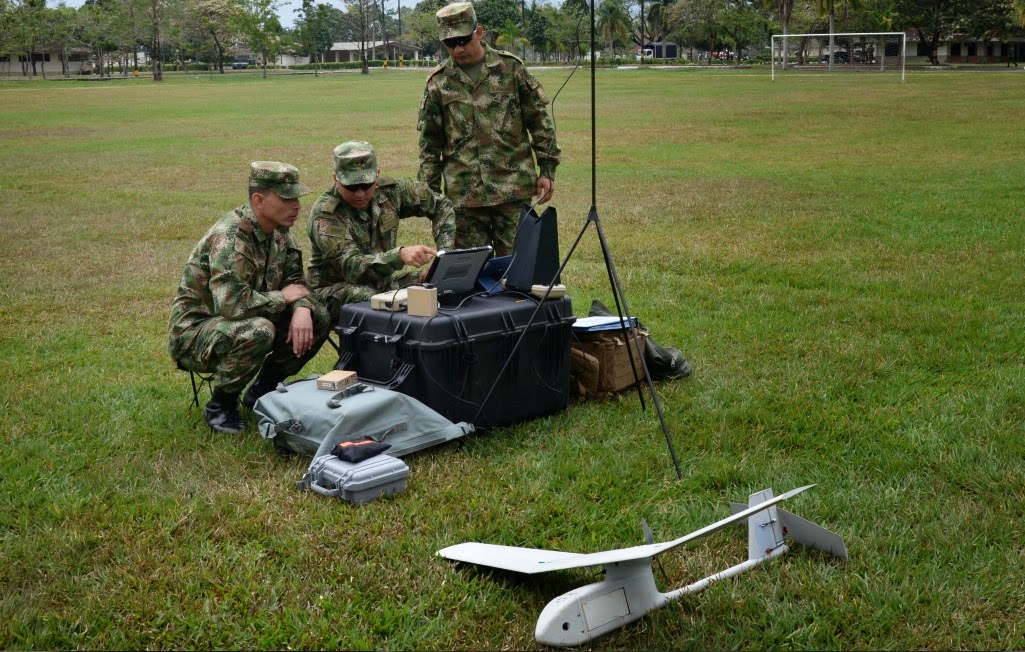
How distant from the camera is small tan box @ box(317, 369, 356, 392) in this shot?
177 inches

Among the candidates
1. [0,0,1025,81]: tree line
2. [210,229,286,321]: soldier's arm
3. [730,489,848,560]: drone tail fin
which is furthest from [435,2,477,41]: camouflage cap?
[0,0,1025,81]: tree line

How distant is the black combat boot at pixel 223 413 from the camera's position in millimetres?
4879

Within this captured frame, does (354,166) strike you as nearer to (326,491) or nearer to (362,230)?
(362,230)

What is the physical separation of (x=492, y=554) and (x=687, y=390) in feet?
7.37

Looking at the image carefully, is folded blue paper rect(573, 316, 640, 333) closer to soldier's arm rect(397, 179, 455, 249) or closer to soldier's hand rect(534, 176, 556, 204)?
soldier's arm rect(397, 179, 455, 249)

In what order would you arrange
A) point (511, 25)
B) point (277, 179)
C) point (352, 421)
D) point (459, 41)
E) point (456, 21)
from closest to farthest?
point (352, 421)
point (277, 179)
point (456, 21)
point (459, 41)
point (511, 25)

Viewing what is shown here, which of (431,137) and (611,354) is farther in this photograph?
(431,137)

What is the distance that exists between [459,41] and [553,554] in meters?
3.41

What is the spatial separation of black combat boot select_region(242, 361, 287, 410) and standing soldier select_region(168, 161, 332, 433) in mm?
222

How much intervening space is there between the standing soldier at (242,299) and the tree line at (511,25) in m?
60.3

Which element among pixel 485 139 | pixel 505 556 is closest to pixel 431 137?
pixel 485 139

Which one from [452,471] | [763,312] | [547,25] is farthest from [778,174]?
[547,25]

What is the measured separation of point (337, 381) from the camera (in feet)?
14.7

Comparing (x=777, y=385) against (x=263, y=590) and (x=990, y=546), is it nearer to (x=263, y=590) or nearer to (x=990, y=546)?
(x=990, y=546)
